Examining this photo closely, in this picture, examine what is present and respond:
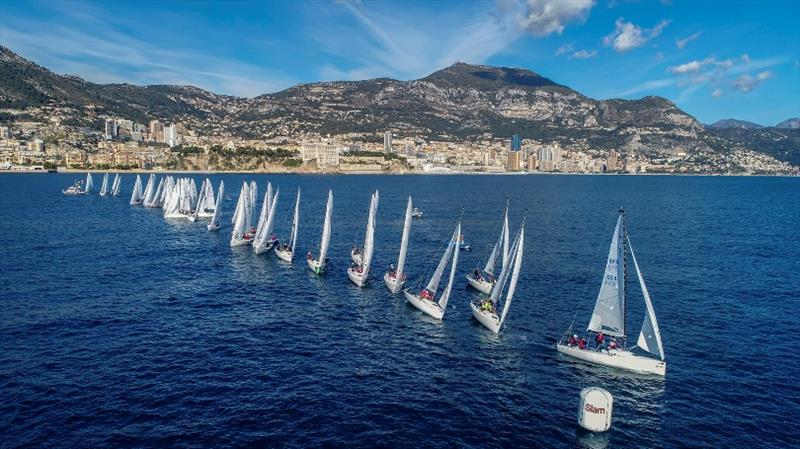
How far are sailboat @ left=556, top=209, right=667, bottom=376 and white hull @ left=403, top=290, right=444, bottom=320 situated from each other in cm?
1085

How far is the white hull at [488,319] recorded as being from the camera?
42.9 meters

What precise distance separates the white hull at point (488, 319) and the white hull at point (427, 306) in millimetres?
3116

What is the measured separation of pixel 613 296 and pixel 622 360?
443 centimetres

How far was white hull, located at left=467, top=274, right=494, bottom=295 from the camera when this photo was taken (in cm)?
5519

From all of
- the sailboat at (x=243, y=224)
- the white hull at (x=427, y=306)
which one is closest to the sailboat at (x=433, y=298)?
the white hull at (x=427, y=306)

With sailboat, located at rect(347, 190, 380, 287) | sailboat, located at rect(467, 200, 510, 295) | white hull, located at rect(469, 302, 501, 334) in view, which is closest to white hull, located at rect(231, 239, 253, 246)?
sailboat, located at rect(347, 190, 380, 287)

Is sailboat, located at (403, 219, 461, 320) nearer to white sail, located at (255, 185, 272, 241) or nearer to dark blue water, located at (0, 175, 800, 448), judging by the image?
dark blue water, located at (0, 175, 800, 448)

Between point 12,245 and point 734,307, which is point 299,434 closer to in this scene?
point 734,307

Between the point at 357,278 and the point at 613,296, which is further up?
the point at 613,296

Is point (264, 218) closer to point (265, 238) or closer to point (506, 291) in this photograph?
point (265, 238)

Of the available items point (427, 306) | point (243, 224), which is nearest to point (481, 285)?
point (427, 306)

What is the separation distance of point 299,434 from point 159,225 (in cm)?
8205

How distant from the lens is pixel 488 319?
43469mm

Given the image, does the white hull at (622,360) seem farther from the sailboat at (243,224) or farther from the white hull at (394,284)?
the sailboat at (243,224)
